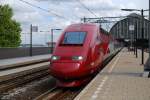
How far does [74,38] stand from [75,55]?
1.68 meters

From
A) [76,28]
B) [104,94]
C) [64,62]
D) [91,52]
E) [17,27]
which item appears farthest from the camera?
[17,27]

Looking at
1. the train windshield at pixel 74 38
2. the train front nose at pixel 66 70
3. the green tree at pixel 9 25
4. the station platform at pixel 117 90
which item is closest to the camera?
the station platform at pixel 117 90

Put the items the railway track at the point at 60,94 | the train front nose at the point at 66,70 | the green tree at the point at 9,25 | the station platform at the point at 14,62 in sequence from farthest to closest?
the green tree at the point at 9,25 → the station platform at the point at 14,62 → the train front nose at the point at 66,70 → the railway track at the point at 60,94

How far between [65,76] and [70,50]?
1505 millimetres

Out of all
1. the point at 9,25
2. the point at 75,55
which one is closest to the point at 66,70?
the point at 75,55

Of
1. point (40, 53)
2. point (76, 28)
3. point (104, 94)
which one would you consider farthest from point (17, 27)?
point (104, 94)

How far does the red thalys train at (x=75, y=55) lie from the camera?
54.8 ft

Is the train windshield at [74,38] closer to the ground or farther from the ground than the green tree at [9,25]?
closer to the ground

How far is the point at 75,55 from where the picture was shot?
56.4 feet

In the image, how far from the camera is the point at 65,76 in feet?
54.1

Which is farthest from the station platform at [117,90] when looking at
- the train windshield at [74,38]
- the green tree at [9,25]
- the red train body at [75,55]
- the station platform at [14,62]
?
the green tree at [9,25]

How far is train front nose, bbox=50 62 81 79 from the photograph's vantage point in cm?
1648

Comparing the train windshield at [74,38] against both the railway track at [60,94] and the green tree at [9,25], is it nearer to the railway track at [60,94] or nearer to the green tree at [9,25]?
the railway track at [60,94]

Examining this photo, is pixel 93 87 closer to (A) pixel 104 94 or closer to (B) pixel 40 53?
(A) pixel 104 94
